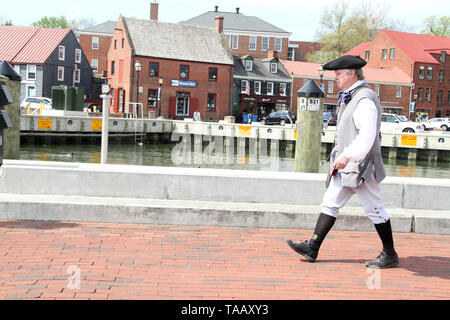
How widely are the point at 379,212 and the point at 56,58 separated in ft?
177

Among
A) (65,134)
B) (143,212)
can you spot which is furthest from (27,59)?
(143,212)

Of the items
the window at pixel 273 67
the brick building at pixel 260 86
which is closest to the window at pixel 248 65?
the brick building at pixel 260 86

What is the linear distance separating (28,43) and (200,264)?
5479 cm

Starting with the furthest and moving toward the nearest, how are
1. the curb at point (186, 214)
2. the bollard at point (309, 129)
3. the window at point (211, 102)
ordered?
1. the window at point (211, 102)
2. the bollard at point (309, 129)
3. the curb at point (186, 214)

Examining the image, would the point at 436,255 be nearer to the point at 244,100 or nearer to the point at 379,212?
the point at 379,212

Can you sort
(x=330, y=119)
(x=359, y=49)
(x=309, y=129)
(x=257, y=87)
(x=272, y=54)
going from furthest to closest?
(x=359, y=49) → (x=272, y=54) → (x=257, y=87) → (x=330, y=119) → (x=309, y=129)

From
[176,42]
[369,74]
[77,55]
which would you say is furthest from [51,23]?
[369,74]

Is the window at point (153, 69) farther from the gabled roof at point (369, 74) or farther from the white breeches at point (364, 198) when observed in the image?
the white breeches at point (364, 198)

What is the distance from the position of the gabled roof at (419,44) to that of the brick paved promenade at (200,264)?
6357 cm

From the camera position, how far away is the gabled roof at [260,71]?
58.9m

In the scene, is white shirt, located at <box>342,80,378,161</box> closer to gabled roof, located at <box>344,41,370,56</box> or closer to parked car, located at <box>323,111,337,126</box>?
parked car, located at <box>323,111,337,126</box>

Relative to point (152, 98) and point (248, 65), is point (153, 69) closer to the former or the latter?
point (152, 98)

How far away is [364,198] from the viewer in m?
4.76
